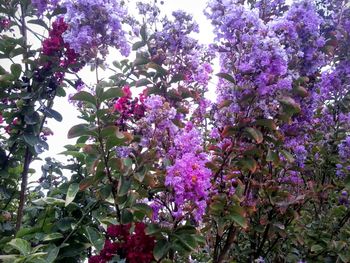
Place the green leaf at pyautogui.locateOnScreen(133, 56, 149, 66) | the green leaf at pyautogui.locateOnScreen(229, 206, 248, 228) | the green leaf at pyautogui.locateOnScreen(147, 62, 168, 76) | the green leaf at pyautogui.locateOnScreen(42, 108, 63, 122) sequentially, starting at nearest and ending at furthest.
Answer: the green leaf at pyautogui.locateOnScreen(229, 206, 248, 228) → the green leaf at pyautogui.locateOnScreen(147, 62, 168, 76) → the green leaf at pyautogui.locateOnScreen(133, 56, 149, 66) → the green leaf at pyautogui.locateOnScreen(42, 108, 63, 122)

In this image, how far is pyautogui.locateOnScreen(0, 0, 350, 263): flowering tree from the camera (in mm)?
1800

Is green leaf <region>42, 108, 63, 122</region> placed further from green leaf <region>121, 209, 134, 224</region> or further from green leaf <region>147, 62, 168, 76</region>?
green leaf <region>121, 209, 134, 224</region>

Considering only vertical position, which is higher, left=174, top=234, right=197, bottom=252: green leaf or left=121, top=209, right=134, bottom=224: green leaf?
left=121, top=209, right=134, bottom=224: green leaf

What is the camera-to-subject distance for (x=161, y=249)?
1.75 meters

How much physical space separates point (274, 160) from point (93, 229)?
1.02m

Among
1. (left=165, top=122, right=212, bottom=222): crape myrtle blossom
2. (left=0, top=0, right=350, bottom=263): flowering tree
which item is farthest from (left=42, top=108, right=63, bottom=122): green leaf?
(left=165, top=122, right=212, bottom=222): crape myrtle blossom

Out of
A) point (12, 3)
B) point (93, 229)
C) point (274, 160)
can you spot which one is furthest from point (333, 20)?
point (12, 3)

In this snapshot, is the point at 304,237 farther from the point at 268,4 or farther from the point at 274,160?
the point at 268,4

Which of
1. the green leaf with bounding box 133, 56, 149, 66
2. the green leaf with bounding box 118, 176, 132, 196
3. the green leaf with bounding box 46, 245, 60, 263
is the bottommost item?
the green leaf with bounding box 46, 245, 60, 263

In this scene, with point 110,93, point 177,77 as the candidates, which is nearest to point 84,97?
point 110,93

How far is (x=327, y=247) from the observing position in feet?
8.23

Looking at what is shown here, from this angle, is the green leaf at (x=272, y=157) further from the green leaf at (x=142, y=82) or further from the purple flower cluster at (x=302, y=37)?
the green leaf at (x=142, y=82)

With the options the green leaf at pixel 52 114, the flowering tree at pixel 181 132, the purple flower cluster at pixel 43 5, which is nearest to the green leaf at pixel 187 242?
the flowering tree at pixel 181 132

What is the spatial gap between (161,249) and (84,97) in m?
0.71
